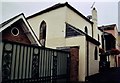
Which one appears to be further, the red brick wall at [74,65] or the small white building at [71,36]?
the small white building at [71,36]

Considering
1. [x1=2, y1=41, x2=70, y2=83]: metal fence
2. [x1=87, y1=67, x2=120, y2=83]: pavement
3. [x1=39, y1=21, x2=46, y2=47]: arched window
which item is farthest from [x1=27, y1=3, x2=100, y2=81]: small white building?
[x1=2, y1=41, x2=70, y2=83]: metal fence

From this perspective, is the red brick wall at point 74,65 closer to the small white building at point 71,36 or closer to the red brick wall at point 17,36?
the small white building at point 71,36

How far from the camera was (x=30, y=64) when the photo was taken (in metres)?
7.60

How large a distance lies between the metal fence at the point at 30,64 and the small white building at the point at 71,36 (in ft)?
5.99

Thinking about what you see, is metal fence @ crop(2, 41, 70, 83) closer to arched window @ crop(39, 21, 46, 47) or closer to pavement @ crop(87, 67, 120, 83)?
pavement @ crop(87, 67, 120, 83)

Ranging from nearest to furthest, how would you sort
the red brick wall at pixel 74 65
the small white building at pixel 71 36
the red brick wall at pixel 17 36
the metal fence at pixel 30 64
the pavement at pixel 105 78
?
1. the metal fence at pixel 30 64
2. the pavement at pixel 105 78
3. the red brick wall at pixel 74 65
4. the red brick wall at pixel 17 36
5. the small white building at pixel 71 36

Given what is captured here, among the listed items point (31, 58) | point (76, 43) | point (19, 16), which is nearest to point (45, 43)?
point (76, 43)

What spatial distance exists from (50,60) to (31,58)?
1495mm

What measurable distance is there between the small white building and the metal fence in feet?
5.99

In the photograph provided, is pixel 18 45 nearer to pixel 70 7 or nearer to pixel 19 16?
pixel 19 16

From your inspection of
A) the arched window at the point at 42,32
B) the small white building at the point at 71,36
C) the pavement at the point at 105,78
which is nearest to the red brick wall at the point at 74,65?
the small white building at the point at 71,36

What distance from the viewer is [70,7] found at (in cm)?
1622

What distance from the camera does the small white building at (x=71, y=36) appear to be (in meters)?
12.2

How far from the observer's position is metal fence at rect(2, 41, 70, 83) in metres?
6.57
